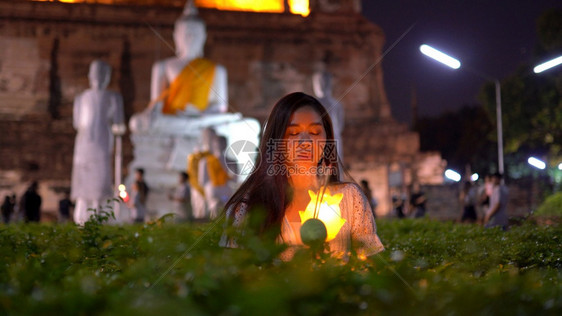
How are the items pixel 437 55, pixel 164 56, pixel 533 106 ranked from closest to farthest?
pixel 437 55
pixel 533 106
pixel 164 56

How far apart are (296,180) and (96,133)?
29.3 feet

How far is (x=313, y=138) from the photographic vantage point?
3336 millimetres

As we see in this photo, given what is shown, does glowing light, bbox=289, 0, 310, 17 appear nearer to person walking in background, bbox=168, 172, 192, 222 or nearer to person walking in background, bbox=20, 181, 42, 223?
person walking in background, bbox=20, 181, 42, 223

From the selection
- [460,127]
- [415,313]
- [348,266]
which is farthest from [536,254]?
[460,127]

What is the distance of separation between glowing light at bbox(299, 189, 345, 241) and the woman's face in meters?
0.16

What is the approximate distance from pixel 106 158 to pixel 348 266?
10066mm

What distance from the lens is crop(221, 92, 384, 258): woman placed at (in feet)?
10.6

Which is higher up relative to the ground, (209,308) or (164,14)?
(164,14)

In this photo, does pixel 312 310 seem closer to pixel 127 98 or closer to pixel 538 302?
pixel 538 302

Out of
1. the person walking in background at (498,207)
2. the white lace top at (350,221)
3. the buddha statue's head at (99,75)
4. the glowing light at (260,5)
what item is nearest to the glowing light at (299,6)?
the glowing light at (260,5)

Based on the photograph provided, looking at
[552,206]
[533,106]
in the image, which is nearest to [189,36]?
[552,206]

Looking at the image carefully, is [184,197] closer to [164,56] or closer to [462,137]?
[164,56]

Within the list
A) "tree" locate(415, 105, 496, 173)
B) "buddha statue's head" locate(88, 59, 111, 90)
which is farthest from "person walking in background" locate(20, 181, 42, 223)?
"tree" locate(415, 105, 496, 173)

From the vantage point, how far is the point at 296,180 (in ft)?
11.1
